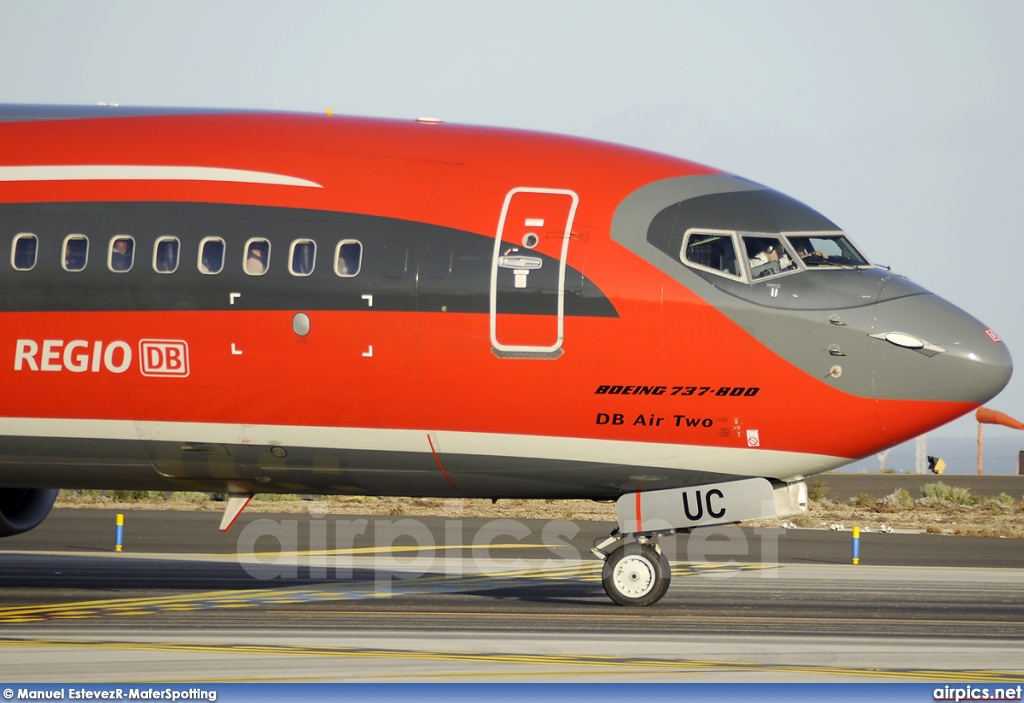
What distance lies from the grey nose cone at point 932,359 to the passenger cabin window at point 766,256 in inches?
47.7

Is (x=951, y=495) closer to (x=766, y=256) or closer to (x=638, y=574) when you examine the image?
(x=638, y=574)

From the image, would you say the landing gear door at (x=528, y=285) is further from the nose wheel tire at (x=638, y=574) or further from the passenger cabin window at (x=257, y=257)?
the nose wheel tire at (x=638, y=574)

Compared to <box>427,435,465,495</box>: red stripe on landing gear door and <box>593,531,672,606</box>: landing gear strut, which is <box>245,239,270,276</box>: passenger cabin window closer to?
<box>427,435,465,495</box>: red stripe on landing gear door

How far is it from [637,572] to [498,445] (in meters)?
2.70

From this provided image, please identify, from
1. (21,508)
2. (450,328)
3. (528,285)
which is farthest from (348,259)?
(21,508)

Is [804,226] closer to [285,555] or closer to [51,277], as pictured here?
[51,277]

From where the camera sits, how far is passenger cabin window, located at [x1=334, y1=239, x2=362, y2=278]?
14.4m

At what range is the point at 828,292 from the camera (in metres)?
14.2

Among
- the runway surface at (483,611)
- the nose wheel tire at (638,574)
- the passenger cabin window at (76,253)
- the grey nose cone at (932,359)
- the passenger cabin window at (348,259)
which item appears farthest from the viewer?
the nose wheel tire at (638,574)

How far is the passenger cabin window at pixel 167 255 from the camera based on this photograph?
48.2 feet

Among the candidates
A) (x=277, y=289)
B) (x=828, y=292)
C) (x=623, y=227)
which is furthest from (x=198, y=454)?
(x=828, y=292)

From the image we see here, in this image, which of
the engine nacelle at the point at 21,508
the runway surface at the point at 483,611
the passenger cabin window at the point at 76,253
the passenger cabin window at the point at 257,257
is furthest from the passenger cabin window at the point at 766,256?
the engine nacelle at the point at 21,508

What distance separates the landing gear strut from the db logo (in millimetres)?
5682

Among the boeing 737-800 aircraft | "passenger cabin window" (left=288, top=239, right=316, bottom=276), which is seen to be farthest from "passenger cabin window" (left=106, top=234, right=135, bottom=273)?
"passenger cabin window" (left=288, top=239, right=316, bottom=276)
